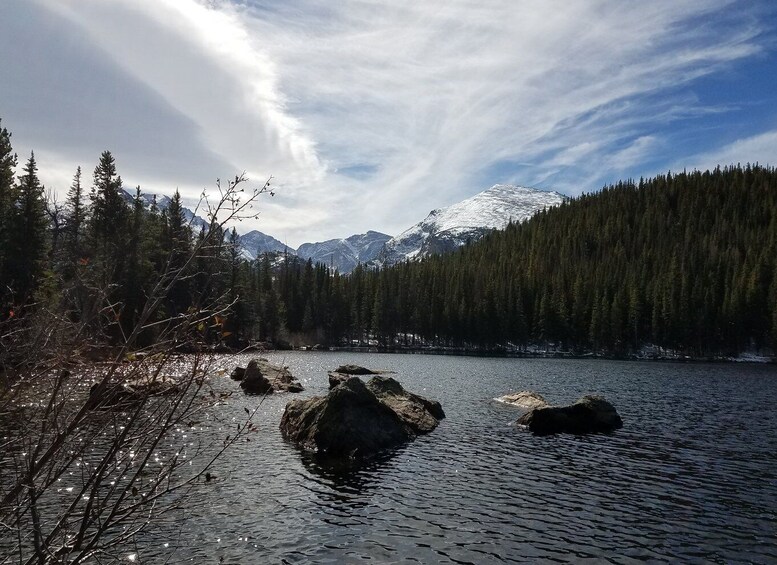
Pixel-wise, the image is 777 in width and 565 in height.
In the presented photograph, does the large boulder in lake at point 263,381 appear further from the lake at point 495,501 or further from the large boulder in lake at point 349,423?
the large boulder in lake at point 349,423

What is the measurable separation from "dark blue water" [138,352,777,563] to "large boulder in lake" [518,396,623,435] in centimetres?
107

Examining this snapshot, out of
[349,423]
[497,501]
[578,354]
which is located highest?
[578,354]

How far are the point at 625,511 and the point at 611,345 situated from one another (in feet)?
411

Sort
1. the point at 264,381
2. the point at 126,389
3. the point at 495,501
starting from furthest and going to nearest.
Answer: the point at 264,381 → the point at 495,501 → the point at 126,389

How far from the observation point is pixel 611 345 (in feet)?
433

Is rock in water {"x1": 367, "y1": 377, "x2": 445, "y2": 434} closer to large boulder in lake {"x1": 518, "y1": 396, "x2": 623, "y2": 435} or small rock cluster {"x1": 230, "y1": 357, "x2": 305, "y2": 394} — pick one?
large boulder in lake {"x1": 518, "y1": 396, "x2": 623, "y2": 435}

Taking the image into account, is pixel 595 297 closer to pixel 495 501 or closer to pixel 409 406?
pixel 409 406

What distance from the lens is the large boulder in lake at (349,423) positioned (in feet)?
85.0

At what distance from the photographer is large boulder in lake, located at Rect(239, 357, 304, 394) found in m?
47.5

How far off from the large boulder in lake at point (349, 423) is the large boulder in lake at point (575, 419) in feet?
21.5

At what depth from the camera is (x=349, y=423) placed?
87.0 ft

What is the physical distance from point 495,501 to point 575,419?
51.9 feet

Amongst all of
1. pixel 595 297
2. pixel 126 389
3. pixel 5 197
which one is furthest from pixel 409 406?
pixel 595 297

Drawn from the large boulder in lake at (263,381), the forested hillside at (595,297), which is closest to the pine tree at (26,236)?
the large boulder in lake at (263,381)
